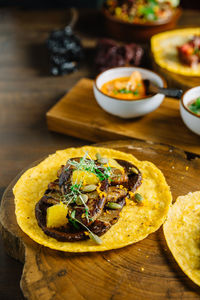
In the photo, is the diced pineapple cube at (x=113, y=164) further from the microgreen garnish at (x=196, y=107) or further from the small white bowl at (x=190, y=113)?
the microgreen garnish at (x=196, y=107)

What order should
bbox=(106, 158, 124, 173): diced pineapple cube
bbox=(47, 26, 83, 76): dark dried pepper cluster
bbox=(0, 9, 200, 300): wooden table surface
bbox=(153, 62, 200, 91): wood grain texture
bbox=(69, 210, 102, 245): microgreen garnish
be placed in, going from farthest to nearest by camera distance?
bbox=(47, 26, 83, 76): dark dried pepper cluster → bbox=(153, 62, 200, 91): wood grain texture → bbox=(0, 9, 200, 300): wooden table surface → bbox=(106, 158, 124, 173): diced pineapple cube → bbox=(69, 210, 102, 245): microgreen garnish

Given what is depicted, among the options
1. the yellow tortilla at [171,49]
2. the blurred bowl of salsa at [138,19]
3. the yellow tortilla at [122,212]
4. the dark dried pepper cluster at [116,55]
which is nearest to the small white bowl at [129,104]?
the yellow tortilla at [122,212]

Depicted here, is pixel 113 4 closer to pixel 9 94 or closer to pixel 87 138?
pixel 9 94

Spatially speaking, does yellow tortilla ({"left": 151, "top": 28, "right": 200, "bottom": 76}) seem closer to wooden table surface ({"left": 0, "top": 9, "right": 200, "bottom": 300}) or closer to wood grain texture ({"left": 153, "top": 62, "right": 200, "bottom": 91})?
wood grain texture ({"left": 153, "top": 62, "right": 200, "bottom": 91})

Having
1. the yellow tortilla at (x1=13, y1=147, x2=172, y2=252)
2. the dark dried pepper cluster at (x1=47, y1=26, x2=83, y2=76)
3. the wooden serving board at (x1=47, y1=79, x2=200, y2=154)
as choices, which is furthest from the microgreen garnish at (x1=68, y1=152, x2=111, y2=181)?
the dark dried pepper cluster at (x1=47, y1=26, x2=83, y2=76)

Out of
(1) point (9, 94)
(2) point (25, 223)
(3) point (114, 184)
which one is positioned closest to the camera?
(2) point (25, 223)

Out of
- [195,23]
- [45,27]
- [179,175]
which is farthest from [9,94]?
[195,23]

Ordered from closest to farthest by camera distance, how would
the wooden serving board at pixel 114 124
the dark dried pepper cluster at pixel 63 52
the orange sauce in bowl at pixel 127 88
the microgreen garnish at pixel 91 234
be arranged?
the microgreen garnish at pixel 91 234 → the wooden serving board at pixel 114 124 → the orange sauce in bowl at pixel 127 88 → the dark dried pepper cluster at pixel 63 52
